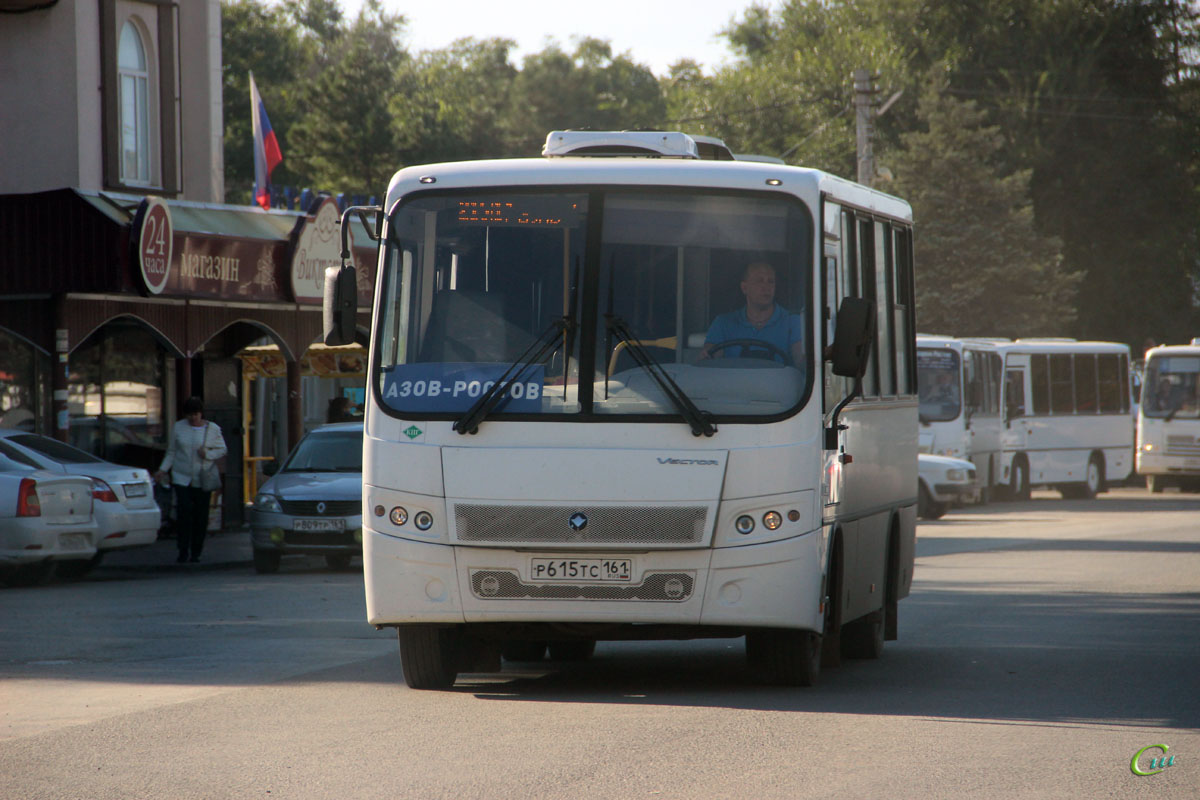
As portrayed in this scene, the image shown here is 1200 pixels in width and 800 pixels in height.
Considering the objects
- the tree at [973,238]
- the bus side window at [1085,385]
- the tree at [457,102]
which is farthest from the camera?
the tree at [457,102]

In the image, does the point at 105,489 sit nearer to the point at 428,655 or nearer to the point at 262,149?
the point at 428,655

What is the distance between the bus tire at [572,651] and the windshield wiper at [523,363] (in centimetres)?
291

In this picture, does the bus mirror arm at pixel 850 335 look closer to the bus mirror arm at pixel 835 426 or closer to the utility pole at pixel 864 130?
the bus mirror arm at pixel 835 426

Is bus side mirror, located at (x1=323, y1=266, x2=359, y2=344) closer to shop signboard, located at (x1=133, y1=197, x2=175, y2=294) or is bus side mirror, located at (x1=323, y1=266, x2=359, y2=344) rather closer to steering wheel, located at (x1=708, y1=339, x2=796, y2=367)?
steering wheel, located at (x1=708, y1=339, x2=796, y2=367)

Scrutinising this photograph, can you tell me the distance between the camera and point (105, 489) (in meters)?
19.1

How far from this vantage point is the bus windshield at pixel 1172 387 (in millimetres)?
41219

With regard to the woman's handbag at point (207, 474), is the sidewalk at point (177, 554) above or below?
below

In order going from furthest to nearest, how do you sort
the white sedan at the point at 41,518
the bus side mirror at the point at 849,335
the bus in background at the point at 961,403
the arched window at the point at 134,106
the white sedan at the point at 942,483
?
the bus in background at the point at 961,403 < the white sedan at the point at 942,483 < the arched window at the point at 134,106 < the white sedan at the point at 41,518 < the bus side mirror at the point at 849,335

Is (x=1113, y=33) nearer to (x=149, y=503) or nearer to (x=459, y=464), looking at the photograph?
(x=149, y=503)

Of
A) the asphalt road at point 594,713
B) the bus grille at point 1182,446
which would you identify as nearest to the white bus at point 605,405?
the asphalt road at point 594,713

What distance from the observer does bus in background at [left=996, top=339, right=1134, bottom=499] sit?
→ 37.9 metres

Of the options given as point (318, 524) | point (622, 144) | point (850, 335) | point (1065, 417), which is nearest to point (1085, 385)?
point (1065, 417)

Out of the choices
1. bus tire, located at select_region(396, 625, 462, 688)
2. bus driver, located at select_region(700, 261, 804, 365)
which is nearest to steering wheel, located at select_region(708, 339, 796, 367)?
bus driver, located at select_region(700, 261, 804, 365)

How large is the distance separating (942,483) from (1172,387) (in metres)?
13.5
